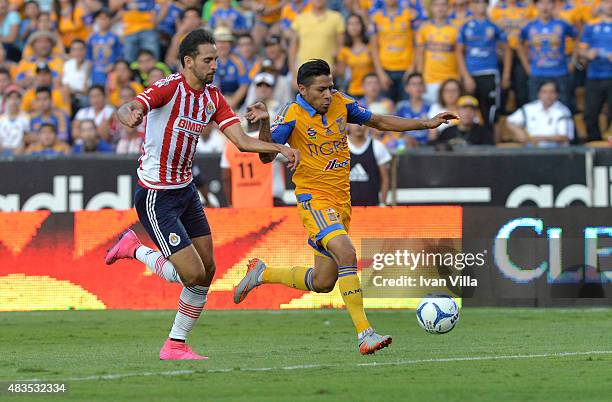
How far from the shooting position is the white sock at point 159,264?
33.6 feet

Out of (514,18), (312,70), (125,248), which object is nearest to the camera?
(312,70)

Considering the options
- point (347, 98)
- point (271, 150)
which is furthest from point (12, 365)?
point (347, 98)

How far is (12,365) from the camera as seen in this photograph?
966cm

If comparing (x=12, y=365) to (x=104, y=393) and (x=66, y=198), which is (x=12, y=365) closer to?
(x=104, y=393)

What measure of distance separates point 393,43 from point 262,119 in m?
9.98

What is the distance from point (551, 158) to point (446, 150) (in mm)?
1392

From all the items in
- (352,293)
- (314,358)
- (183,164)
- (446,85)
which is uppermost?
(446,85)

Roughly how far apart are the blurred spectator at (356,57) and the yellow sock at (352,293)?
9383mm

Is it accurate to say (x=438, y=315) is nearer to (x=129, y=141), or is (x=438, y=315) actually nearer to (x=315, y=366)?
(x=315, y=366)

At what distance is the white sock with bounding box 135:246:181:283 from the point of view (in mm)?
10253

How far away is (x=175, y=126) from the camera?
386 inches

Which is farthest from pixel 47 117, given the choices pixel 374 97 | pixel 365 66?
pixel 374 97

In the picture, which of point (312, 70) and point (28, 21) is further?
point (28, 21)

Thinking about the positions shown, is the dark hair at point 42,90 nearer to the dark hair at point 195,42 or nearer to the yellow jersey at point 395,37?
the yellow jersey at point 395,37
